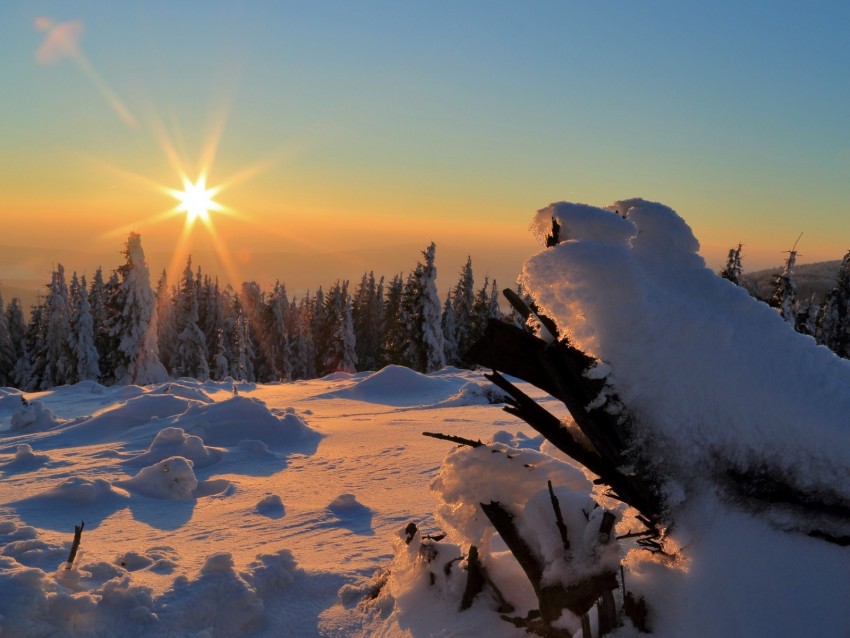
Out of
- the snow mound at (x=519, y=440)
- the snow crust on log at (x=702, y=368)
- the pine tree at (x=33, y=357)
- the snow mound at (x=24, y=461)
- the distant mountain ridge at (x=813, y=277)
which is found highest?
the distant mountain ridge at (x=813, y=277)

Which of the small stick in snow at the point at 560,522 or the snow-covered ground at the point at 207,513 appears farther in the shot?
the snow-covered ground at the point at 207,513

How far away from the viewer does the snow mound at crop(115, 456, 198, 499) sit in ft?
20.7

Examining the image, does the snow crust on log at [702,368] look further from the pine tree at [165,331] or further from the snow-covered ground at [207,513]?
the pine tree at [165,331]

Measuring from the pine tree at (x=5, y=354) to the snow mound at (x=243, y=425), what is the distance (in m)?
54.5

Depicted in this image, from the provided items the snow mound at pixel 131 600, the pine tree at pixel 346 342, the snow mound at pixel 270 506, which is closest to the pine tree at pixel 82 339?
the pine tree at pixel 346 342

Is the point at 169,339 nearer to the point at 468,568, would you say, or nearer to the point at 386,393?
the point at 386,393

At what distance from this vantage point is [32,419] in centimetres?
1038

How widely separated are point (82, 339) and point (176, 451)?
4160 centimetres

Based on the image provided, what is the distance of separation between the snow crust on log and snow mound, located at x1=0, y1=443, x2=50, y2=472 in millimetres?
7902

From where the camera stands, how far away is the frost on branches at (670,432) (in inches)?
82.0

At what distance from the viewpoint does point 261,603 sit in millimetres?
3572

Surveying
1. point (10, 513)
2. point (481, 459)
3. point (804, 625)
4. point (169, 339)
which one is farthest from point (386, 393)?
point (169, 339)

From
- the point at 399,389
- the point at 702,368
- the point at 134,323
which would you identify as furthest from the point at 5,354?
the point at 702,368

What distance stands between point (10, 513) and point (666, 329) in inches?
243
